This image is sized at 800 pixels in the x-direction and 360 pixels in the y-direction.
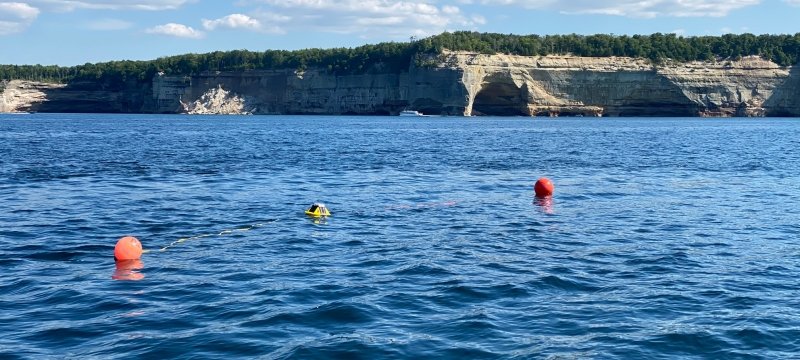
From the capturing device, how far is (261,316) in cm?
1211

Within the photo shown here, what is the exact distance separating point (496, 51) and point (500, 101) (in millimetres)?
9462

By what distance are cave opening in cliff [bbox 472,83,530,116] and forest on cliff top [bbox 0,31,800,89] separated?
787 cm

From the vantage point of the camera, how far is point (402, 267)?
50.5 ft

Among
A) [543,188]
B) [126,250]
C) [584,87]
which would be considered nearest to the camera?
[126,250]

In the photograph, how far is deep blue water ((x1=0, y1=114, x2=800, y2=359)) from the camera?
1110 centimetres

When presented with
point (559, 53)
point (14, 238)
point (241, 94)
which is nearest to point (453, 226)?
point (14, 238)

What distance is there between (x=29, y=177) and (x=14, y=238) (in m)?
14.7

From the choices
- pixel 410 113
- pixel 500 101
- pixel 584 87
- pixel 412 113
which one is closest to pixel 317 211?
pixel 584 87

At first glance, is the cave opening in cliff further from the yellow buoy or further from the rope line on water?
the rope line on water

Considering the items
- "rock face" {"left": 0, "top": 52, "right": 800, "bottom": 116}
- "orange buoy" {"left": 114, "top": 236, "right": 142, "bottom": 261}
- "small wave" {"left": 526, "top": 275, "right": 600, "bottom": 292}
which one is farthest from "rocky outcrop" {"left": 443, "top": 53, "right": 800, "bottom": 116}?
"small wave" {"left": 526, "top": 275, "right": 600, "bottom": 292}

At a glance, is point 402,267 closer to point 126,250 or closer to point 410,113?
point 126,250

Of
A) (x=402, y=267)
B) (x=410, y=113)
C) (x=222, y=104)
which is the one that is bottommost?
(x=402, y=267)

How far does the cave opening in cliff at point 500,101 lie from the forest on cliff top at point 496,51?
7.87 m

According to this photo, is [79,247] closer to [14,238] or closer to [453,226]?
[14,238]
